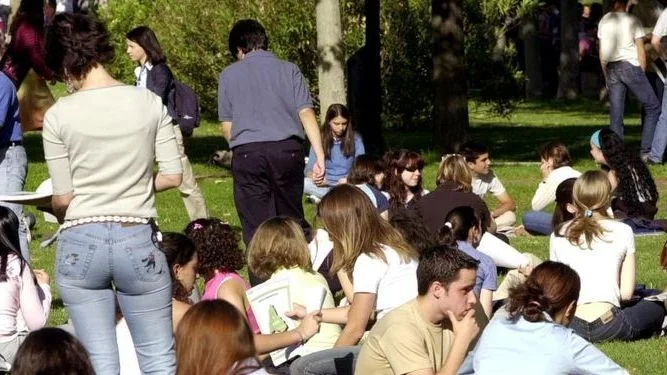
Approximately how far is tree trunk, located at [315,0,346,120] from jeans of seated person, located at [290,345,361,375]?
8.45 metres

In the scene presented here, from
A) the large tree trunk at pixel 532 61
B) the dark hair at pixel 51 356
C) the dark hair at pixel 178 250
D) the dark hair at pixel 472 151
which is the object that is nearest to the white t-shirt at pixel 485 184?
the dark hair at pixel 472 151

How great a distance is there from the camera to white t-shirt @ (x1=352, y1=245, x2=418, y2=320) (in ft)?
25.0

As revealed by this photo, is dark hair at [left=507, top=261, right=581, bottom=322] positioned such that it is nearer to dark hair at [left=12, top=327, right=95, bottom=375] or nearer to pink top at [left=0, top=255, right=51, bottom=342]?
dark hair at [left=12, top=327, right=95, bottom=375]

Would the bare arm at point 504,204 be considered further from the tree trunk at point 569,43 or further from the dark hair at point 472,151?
the tree trunk at point 569,43

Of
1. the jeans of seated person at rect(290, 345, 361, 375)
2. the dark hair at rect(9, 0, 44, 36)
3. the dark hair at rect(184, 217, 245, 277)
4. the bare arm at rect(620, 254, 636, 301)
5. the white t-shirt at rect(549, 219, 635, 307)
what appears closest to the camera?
Answer: the jeans of seated person at rect(290, 345, 361, 375)

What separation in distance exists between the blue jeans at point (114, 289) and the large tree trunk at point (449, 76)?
11.7 metres

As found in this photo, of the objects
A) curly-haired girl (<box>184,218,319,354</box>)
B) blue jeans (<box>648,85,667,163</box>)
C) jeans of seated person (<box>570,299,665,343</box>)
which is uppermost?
curly-haired girl (<box>184,218,319,354</box>)

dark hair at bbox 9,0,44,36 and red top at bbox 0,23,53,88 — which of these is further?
dark hair at bbox 9,0,44,36

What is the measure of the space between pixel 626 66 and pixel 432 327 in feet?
36.0

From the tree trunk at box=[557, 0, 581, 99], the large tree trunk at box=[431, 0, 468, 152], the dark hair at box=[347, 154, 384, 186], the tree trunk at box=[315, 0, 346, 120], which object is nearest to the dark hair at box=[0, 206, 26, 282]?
the dark hair at box=[347, 154, 384, 186]

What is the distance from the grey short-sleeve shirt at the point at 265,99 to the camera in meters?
9.94

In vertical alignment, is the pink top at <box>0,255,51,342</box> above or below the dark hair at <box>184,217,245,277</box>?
below

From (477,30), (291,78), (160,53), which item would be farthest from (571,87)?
(291,78)

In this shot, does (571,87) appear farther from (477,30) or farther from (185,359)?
(185,359)
